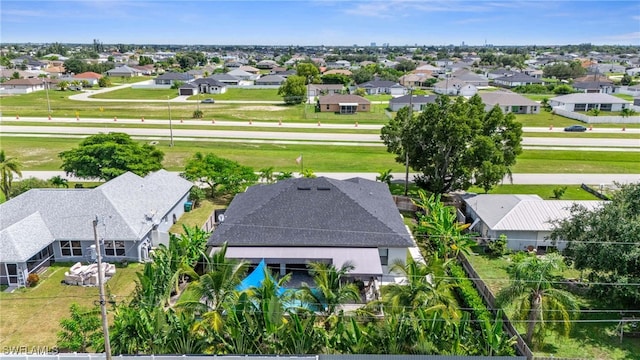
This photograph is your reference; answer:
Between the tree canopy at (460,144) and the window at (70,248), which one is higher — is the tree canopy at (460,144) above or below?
above

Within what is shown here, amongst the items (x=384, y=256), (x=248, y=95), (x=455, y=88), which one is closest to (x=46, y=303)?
(x=384, y=256)

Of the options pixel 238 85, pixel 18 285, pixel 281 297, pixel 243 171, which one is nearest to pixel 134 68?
pixel 238 85

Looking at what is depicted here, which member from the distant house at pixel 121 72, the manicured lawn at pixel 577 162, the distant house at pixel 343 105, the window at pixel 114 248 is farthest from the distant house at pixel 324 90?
the window at pixel 114 248

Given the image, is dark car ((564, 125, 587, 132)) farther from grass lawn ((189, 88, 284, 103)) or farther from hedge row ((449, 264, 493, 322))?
grass lawn ((189, 88, 284, 103))

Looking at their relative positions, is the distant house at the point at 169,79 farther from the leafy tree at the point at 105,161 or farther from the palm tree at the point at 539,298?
the palm tree at the point at 539,298

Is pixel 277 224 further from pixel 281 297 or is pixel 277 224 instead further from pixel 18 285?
pixel 18 285

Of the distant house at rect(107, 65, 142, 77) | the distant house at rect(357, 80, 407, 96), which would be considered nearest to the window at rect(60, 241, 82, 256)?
the distant house at rect(357, 80, 407, 96)
